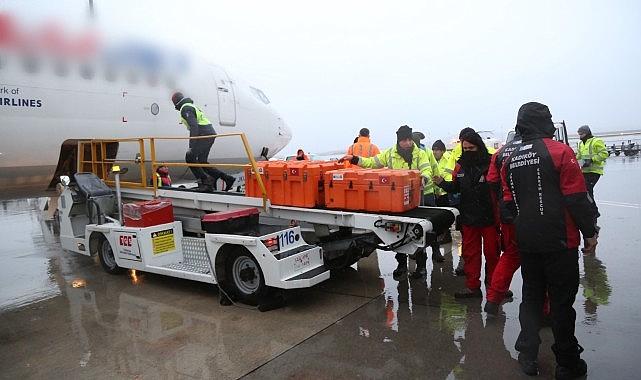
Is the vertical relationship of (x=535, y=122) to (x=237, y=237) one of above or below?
above

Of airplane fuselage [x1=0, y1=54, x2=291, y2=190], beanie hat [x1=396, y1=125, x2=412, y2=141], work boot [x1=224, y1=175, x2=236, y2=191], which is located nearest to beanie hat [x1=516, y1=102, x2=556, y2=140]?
beanie hat [x1=396, y1=125, x2=412, y2=141]

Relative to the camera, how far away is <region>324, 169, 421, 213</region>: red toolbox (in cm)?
466

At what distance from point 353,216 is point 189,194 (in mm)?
2478

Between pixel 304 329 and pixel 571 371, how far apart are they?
208 centimetres

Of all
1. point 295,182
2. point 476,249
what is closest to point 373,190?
point 295,182

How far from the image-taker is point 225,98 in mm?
9531

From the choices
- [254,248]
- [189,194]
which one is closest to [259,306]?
[254,248]

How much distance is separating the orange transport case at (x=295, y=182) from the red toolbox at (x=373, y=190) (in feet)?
0.47

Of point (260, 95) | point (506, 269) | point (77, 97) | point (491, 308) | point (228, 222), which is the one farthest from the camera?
point (260, 95)

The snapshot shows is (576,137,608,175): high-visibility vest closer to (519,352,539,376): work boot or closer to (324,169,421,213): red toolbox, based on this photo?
(324,169,421,213): red toolbox

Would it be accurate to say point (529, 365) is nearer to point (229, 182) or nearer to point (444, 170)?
point (444, 170)

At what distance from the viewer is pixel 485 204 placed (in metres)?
4.50

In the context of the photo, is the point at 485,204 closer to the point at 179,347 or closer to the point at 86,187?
the point at 179,347

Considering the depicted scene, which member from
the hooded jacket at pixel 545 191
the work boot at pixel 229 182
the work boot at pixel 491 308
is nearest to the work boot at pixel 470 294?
the work boot at pixel 491 308
